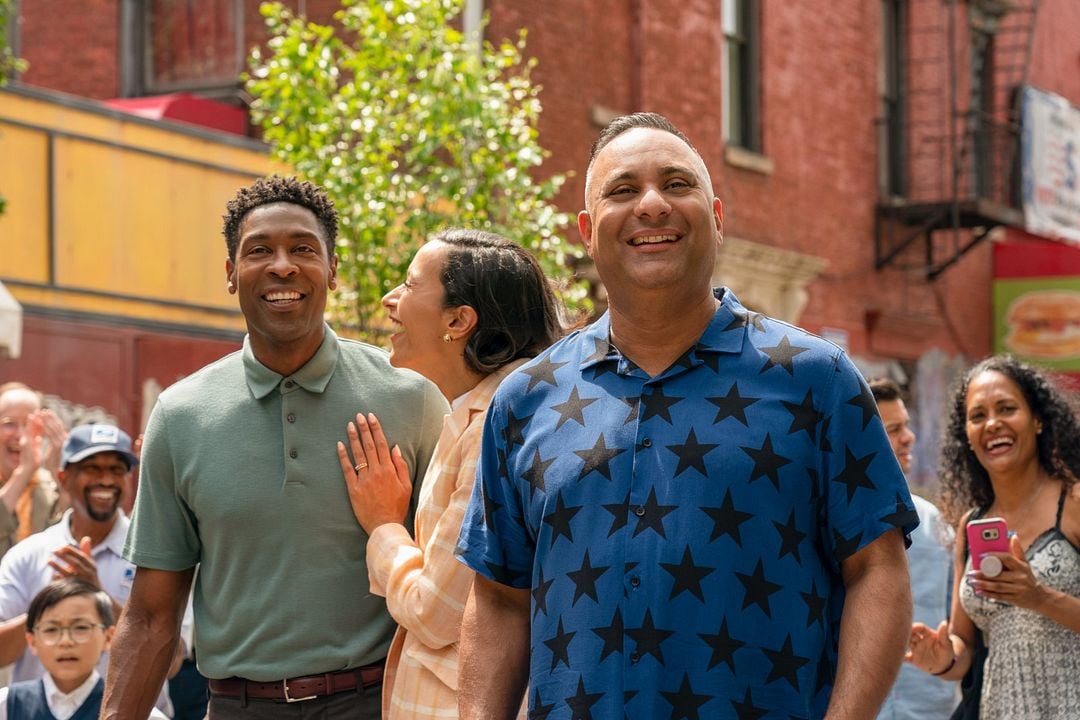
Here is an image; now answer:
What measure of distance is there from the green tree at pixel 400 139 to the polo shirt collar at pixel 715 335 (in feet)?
25.2

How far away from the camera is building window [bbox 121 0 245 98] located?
653 inches

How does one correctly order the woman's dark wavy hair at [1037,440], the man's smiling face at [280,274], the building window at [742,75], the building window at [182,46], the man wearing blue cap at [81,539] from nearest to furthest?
1. the man's smiling face at [280,274]
2. the woman's dark wavy hair at [1037,440]
3. the man wearing blue cap at [81,539]
4. the building window at [182,46]
5. the building window at [742,75]

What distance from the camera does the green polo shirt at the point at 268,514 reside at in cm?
495

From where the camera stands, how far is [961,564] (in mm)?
7047

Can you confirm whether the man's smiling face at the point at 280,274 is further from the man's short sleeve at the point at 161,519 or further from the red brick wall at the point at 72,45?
the red brick wall at the point at 72,45

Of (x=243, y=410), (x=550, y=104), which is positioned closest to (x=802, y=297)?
(x=550, y=104)

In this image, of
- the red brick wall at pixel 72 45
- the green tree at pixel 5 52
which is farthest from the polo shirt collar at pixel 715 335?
the red brick wall at pixel 72 45

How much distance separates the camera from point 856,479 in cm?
354

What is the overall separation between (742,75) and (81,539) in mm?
13799

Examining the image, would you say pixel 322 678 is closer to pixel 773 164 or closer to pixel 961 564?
pixel 961 564

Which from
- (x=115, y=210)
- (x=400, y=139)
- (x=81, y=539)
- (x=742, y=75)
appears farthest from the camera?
(x=742, y=75)

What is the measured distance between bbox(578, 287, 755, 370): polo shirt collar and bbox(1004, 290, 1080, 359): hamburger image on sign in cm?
2068

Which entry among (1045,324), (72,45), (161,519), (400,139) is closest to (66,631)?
(161,519)

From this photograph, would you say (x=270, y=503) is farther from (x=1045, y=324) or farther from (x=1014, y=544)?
(x=1045, y=324)
